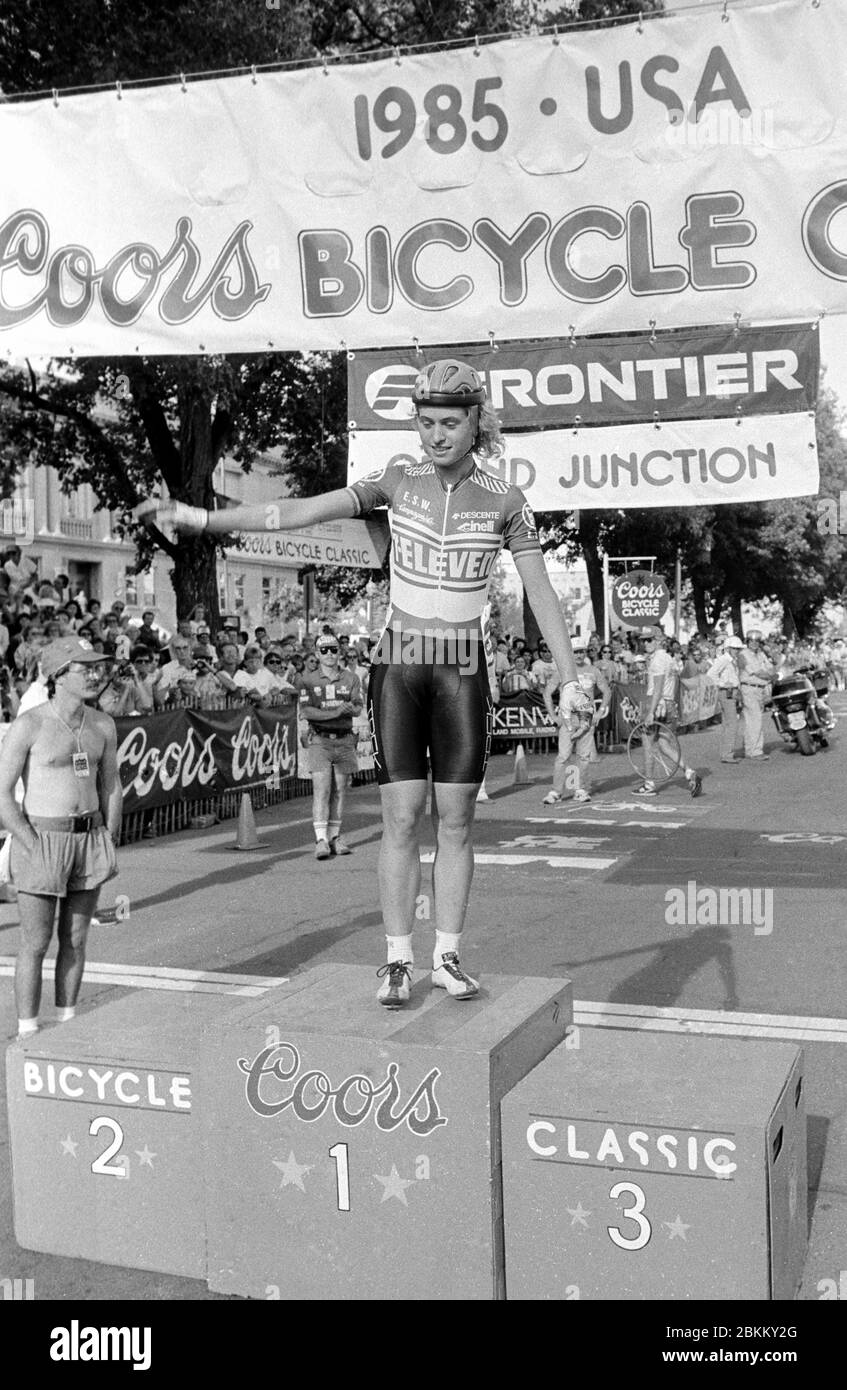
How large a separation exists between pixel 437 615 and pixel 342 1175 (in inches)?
72.3

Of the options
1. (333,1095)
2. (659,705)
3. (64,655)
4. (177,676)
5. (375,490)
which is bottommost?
(333,1095)

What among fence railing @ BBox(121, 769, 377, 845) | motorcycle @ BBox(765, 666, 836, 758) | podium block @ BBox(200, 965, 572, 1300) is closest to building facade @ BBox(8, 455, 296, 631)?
motorcycle @ BBox(765, 666, 836, 758)

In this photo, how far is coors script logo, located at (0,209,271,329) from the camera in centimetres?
658

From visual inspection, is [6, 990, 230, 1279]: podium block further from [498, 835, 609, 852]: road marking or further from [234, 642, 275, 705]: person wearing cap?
[234, 642, 275, 705]: person wearing cap

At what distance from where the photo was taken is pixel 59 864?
19.3 ft

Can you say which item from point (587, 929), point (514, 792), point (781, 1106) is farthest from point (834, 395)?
point (781, 1106)

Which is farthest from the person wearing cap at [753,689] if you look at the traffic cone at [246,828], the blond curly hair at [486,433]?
the blond curly hair at [486,433]

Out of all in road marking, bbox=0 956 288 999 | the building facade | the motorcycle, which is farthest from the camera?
the building facade

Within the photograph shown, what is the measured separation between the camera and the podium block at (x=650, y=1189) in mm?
3227

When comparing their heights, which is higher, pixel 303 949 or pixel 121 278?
pixel 121 278

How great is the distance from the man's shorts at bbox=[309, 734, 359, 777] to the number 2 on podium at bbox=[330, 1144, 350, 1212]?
27.1 ft

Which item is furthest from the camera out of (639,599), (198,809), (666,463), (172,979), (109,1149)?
(639,599)

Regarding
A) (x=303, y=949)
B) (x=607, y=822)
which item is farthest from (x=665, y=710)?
(x=303, y=949)

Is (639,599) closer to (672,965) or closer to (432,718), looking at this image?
(672,965)
